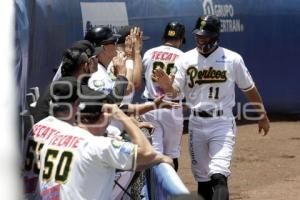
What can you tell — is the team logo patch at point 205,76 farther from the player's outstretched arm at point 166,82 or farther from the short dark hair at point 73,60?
the short dark hair at point 73,60

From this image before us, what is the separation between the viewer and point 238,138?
12398 millimetres

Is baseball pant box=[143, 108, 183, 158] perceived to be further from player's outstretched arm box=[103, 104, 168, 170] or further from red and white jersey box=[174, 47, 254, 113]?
player's outstretched arm box=[103, 104, 168, 170]

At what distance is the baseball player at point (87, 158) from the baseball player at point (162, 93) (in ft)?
13.4

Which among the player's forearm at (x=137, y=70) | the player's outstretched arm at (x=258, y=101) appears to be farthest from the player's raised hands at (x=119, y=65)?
the player's outstretched arm at (x=258, y=101)

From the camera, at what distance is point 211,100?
23.1 feet

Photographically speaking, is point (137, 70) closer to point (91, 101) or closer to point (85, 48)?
point (85, 48)

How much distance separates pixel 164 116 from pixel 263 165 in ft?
7.72

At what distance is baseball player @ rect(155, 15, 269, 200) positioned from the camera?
6972 millimetres

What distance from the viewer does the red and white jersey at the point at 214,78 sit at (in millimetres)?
7008

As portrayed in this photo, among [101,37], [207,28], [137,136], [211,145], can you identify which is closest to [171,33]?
[207,28]

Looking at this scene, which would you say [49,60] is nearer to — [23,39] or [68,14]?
[68,14]

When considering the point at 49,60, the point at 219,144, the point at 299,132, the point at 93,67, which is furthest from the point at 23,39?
the point at 299,132

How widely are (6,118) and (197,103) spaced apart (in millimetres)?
3480

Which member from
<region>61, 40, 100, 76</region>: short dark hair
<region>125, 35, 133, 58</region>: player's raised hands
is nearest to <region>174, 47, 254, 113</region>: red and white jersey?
<region>125, 35, 133, 58</region>: player's raised hands
